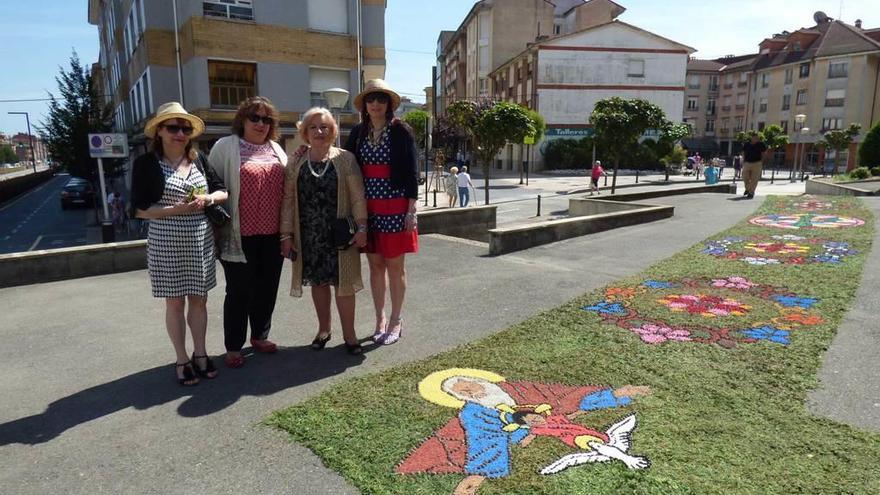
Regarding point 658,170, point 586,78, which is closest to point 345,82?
point 586,78

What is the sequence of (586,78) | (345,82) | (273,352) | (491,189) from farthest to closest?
1. (586,78)
2. (491,189)
3. (345,82)
4. (273,352)

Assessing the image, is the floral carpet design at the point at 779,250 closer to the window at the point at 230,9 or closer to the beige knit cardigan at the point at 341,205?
the beige knit cardigan at the point at 341,205

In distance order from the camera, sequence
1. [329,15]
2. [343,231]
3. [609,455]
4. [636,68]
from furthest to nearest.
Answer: [636,68]
[329,15]
[343,231]
[609,455]

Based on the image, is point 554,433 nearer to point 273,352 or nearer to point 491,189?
point 273,352

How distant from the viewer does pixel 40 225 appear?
78.4ft

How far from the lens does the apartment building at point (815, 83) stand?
5409 cm

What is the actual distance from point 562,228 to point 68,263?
23.8 ft

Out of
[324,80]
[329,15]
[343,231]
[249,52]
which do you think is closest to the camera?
[343,231]

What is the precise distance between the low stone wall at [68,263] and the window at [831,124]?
223 feet

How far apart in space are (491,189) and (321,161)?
28.8 metres

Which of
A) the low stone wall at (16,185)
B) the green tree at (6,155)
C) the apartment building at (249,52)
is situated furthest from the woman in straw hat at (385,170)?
the green tree at (6,155)

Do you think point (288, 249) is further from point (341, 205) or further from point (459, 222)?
point (459, 222)

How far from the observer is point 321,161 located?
3926 mm

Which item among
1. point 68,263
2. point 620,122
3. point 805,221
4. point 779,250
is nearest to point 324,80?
point 620,122
